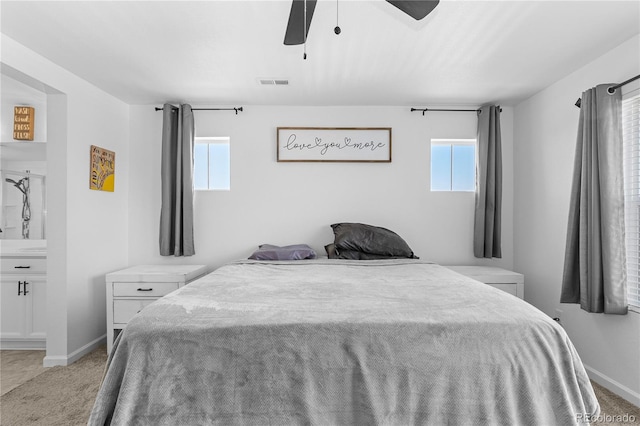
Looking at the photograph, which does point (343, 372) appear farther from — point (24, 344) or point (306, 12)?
point (24, 344)

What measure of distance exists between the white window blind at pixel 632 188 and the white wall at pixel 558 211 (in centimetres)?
18

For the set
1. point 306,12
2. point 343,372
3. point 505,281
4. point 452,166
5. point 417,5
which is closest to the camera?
point 343,372

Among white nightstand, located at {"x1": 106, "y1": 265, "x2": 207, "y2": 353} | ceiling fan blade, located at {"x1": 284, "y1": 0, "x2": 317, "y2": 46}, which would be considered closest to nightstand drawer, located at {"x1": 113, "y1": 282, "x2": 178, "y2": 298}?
white nightstand, located at {"x1": 106, "y1": 265, "x2": 207, "y2": 353}

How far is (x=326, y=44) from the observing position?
7.82 ft

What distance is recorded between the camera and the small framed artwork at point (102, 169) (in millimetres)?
3192

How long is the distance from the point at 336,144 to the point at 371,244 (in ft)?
3.86

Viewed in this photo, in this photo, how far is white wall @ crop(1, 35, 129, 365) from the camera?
288 cm

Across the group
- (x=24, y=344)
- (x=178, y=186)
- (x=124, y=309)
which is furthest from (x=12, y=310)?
(x=178, y=186)

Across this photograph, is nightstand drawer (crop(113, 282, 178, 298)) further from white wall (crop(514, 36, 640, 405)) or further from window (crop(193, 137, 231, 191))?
white wall (crop(514, 36, 640, 405))

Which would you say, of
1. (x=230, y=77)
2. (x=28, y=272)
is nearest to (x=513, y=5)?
(x=230, y=77)

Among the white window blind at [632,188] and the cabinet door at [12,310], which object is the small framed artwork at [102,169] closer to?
the cabinet door at [12,310]

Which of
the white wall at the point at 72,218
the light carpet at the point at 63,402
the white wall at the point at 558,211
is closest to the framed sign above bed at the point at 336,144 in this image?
the white wall at the point at 558,211

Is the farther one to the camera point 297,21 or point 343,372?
point 297,21

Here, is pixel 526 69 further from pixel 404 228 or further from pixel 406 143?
pixel 404 228
